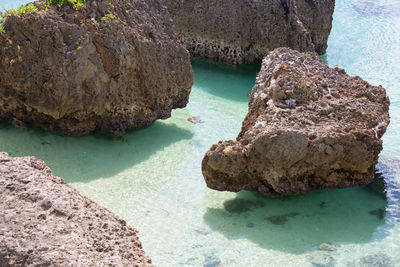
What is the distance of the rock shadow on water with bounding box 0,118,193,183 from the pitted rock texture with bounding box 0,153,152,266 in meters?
3.00

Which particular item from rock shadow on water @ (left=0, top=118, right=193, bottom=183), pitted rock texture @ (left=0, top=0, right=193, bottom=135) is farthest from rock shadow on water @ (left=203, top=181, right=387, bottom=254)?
pitted rock texture @ (left=0, top=0, right=193, bottom=135)

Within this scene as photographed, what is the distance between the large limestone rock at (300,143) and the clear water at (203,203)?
14.4 inches

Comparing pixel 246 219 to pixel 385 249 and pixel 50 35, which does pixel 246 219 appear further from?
pixel 50 35

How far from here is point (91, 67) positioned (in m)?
9.09

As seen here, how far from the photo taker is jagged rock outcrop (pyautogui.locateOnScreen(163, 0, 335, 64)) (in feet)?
46.4

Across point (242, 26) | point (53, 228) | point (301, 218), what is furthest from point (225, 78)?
point (53, 228)

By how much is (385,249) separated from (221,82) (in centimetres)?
770

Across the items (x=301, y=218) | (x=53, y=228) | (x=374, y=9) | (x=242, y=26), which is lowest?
(x=301, y=218)

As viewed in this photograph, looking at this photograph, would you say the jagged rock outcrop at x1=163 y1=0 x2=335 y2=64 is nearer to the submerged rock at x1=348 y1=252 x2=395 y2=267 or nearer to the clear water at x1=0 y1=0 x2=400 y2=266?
the clear water at x1=0 y1=0 x2=400 y2=266

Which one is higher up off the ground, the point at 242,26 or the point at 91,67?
the point at 242,26

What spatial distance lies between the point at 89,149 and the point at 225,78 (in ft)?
18.9

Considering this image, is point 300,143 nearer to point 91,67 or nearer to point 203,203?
point 203,203

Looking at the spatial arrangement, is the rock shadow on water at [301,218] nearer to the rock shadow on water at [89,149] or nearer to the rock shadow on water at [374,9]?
the rock shadow on water at [89,149]

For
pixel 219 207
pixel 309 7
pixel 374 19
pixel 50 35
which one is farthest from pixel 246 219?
pixel 374 19
